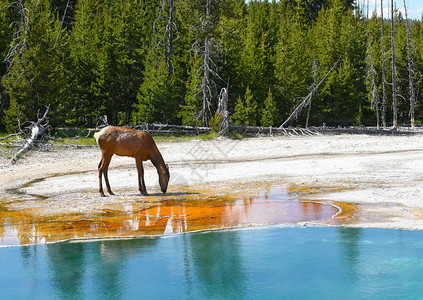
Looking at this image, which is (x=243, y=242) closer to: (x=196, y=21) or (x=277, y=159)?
(x=277, y=159)

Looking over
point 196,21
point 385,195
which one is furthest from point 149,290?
point 196,21

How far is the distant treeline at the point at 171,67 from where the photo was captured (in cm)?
2755

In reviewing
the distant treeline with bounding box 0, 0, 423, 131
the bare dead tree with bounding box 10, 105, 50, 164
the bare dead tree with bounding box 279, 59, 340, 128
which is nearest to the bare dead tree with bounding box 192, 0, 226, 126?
the distant treeline with bounding box 0, 0, 423, 131

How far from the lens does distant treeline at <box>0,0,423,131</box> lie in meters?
27.5

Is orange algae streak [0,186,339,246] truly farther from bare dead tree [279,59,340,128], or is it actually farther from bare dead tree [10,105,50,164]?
bare dead tree [279,59,340,128]

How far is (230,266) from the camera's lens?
378 inches

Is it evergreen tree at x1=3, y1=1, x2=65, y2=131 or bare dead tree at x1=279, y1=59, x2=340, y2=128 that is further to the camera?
bare dead tree at x1=279, y1=59, x2=340, y2=128

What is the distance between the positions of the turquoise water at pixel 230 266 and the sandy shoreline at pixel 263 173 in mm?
1146

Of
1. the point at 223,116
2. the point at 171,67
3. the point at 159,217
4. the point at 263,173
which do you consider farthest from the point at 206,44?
the point at 159,217

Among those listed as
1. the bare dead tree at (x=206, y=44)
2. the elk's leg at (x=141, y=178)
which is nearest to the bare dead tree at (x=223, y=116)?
the bare dead tree at (x=206, y=44)

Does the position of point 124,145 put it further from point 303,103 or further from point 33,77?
point 303,103

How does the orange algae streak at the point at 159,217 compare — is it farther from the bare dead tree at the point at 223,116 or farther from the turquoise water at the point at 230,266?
the bare dead tree at the point at 223,116

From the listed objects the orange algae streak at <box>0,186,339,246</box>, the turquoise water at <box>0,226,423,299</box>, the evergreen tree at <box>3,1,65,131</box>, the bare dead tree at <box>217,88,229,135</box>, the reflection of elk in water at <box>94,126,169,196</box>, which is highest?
the evergreen tree at <box>3,1,65,131</box>

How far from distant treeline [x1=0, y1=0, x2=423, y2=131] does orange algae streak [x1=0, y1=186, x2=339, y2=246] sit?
1506 centimetres
